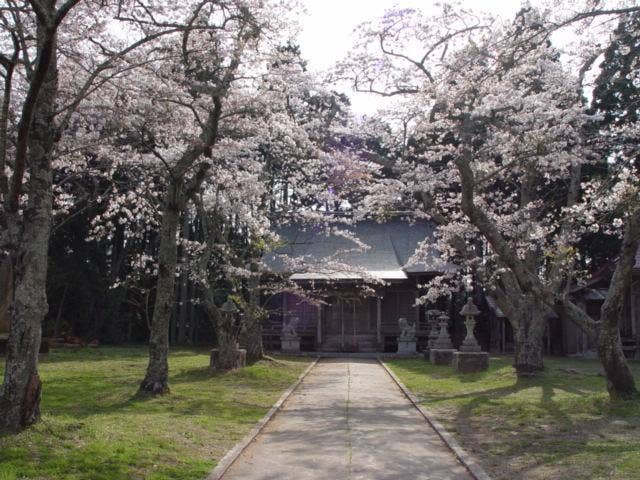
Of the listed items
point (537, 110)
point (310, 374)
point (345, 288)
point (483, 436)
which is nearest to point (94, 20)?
point (483, 436)

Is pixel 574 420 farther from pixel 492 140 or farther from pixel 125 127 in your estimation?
pixel 125 127

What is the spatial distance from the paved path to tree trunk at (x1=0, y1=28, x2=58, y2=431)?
2.42m

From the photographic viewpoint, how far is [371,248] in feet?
95.8

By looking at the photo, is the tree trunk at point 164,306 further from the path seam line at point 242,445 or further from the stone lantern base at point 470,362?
the stone lantern base at point 470,362

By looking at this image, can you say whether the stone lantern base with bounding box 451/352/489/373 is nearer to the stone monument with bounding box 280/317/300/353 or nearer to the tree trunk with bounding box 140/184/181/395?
the tree trunk with bounding box 140/184/181/395

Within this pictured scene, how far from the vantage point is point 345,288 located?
27016mm

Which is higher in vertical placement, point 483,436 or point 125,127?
point 125,127

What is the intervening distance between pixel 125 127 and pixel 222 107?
1735 millimetres

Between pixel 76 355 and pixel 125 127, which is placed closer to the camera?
pixel 125 127

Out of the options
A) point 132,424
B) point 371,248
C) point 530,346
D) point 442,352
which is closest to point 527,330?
point 530,346

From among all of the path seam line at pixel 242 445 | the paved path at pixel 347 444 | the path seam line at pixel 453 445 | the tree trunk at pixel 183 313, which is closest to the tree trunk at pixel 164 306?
the path seam line at pixel 242 445

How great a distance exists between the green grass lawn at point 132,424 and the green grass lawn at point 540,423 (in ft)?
10.2

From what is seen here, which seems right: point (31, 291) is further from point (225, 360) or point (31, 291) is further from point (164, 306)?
point (225, 360)

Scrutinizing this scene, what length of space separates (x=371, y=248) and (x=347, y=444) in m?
21.6
